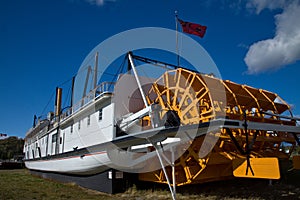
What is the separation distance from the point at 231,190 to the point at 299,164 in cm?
241

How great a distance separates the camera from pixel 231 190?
7758 mm

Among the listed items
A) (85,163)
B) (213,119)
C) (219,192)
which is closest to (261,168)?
(213,119)

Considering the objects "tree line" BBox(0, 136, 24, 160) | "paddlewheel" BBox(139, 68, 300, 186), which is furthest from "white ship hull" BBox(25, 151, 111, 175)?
"tree line" BBox(0, 136, 24, 160)

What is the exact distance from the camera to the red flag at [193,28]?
32.4 feet

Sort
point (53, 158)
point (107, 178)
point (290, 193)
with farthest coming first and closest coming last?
point (53, 158) < point (107, 178) < point (290, 193)

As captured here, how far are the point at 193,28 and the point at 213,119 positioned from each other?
202 inches

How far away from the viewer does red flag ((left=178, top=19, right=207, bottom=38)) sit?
9867 millimetres

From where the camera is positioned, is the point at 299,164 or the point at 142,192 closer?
the point at 299,164

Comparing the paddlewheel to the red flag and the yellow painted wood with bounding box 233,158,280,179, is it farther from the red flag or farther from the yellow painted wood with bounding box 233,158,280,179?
the red flag

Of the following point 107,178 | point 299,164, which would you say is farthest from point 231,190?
point 107,178

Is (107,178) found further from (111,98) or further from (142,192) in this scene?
(111,98)

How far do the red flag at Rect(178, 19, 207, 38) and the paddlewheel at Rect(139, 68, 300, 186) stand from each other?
2185 millimetres

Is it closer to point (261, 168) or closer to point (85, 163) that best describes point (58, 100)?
point (85, 163)

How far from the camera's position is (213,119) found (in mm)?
5852
